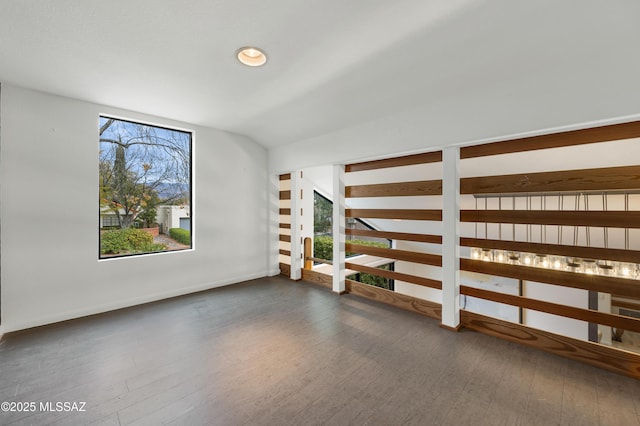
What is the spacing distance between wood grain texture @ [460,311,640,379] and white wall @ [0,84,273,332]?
3653 millimetres

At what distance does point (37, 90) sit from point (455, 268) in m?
4.71

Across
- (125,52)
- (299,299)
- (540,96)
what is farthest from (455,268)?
(125,52)

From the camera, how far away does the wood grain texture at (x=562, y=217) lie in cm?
192

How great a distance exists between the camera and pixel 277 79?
2512mm

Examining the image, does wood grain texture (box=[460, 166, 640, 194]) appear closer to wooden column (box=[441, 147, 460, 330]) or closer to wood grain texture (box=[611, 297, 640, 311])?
wooden column (box=[441, 147, 460, 330])

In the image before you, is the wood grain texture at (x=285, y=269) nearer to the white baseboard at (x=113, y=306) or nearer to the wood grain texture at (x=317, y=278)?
the wood grain texture at (x=317, y=278)

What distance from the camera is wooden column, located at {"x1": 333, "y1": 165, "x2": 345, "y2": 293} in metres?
3.68

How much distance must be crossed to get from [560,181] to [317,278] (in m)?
3.22

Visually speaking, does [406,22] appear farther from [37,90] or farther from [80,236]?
[80,236]

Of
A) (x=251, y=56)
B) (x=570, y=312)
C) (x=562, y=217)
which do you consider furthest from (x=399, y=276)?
(x=251, y=56)

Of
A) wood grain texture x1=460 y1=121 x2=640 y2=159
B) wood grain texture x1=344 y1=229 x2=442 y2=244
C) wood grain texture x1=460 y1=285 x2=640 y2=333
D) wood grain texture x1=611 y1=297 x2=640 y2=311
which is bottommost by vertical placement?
wood grain texture x1=611 y1=297 x2=640 y2=311

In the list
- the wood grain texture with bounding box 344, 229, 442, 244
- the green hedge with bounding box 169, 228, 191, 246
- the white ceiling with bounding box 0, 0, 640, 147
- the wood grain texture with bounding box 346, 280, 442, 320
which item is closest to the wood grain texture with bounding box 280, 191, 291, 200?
the wood grain texture with bounding box 344, 229, 442, 244

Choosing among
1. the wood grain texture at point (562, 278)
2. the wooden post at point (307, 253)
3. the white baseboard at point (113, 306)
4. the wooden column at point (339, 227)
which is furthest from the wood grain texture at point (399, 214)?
the white baseboard at point (113, 306)

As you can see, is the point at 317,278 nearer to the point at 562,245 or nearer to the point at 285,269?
the point at 285,269
